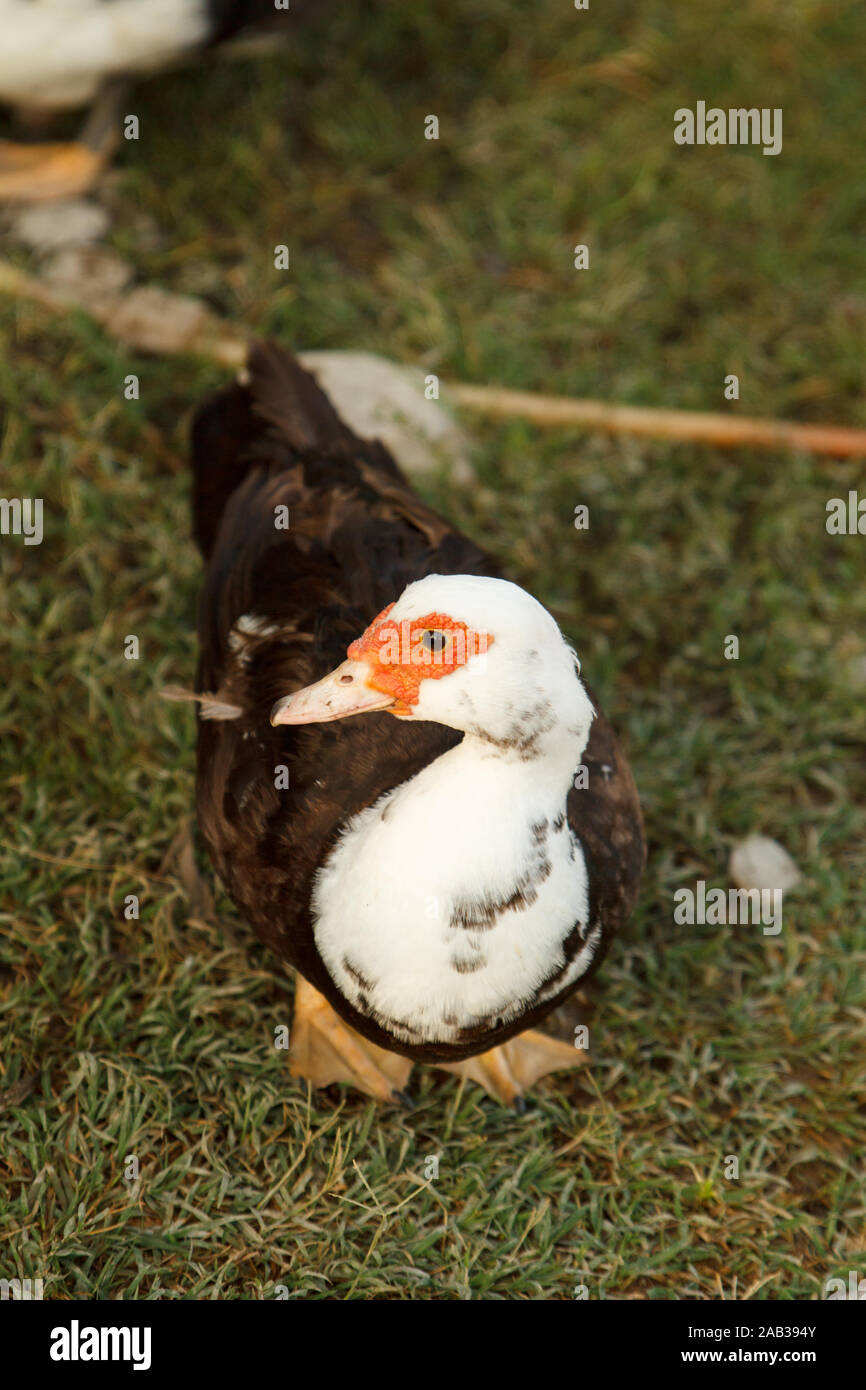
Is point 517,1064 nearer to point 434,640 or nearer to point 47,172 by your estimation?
point 434,640

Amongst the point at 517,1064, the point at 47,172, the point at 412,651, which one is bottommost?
the point at 517,1064

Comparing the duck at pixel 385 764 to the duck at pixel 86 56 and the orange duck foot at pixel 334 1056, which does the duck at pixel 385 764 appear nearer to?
the orange duck foot at pixel 334 1056

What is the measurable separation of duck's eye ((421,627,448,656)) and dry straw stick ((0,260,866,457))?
1.97m

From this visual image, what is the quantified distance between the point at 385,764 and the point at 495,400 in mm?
1756

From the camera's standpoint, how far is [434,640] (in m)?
1.98

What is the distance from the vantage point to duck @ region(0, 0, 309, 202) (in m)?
3.62

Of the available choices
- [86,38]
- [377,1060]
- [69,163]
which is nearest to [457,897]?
[377,1060]

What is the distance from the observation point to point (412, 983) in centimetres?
215

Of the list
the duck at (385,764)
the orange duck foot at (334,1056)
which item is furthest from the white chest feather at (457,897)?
the orange duck foot at (334,1056)

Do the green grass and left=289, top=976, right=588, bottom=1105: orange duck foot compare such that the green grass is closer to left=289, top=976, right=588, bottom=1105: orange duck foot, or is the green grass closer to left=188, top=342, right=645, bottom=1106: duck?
left=289, top=976, right=588, bottom=1105: orange duck foot

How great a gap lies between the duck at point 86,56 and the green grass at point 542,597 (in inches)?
7.4
